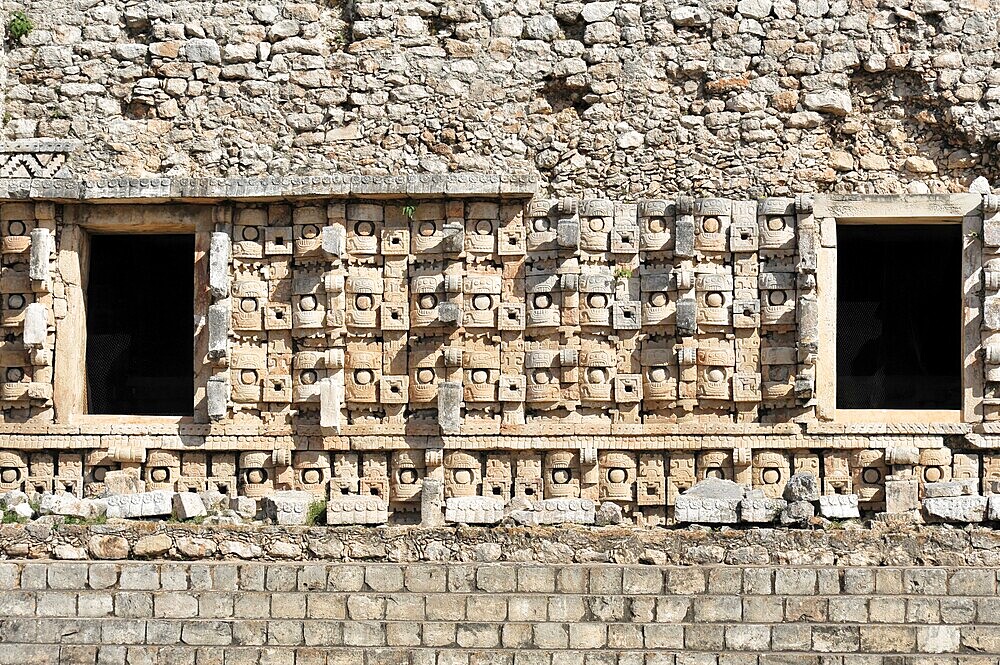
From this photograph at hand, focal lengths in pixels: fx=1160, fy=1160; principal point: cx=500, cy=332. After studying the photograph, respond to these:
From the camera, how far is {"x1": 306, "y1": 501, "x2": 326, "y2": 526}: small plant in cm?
851

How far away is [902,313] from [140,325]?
274 inches

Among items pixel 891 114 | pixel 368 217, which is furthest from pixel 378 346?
pixel 891 114

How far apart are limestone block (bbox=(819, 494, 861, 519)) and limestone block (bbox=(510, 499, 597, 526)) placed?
163cm

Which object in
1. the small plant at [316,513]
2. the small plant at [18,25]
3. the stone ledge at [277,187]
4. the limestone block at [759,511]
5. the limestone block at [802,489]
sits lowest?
the small plant at [316,513]

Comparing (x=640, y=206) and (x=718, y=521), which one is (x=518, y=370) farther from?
(x=718, y=521)

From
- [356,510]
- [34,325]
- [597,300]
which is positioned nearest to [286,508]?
[356,510]

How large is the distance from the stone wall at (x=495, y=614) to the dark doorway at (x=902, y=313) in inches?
136

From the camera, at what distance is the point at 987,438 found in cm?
929

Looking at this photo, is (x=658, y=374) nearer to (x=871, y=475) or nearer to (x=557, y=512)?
(x=557, y=512)

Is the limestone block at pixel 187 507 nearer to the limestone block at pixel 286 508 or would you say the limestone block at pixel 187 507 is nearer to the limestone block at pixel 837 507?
the limestone block at pixel 286 508

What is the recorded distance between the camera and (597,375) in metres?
9.39

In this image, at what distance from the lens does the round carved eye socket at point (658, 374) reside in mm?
9367

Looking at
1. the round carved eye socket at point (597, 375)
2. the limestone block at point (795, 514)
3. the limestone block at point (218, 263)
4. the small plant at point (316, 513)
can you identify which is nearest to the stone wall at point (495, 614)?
the limestone block at point (795, 514)

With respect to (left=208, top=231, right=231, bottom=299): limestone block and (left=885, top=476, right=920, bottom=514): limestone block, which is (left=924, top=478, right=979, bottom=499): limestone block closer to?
(left=885, top=476, right=920, bottom=514): limestone block
